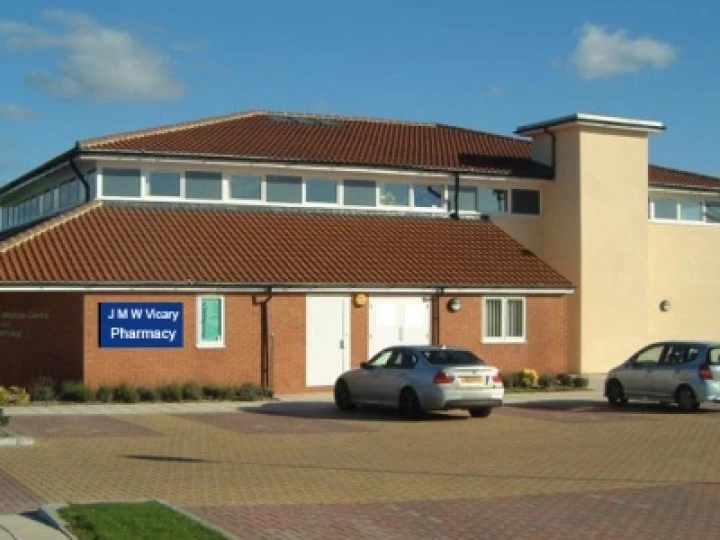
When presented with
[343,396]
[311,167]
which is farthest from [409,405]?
[311,167]

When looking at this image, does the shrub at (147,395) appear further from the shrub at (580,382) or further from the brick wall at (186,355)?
the shrub at (580,382)

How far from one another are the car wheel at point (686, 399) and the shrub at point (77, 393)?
12780 millimetres

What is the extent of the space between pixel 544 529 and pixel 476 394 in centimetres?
1153

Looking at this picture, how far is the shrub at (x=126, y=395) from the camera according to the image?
26.5 meters

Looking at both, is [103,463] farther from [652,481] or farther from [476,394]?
[476,394]

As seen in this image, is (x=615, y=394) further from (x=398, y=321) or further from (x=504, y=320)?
(x=398, y=321)

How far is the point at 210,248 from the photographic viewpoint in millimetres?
29828

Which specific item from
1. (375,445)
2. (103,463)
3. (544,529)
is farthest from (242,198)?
(544,529)

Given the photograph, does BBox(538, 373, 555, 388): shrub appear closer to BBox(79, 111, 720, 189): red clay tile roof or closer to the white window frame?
BBox(79, 111, 720, 189): red clay tile roof

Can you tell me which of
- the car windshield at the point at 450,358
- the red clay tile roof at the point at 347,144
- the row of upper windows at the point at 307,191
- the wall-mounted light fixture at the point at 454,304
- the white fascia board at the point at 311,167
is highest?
the red clay tile roof at the point at 347,144

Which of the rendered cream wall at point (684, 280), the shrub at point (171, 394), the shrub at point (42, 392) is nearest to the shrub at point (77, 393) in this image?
the shrub at point (42, 392)

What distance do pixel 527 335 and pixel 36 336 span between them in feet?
42.6

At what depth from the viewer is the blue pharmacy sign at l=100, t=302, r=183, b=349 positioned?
2728cm

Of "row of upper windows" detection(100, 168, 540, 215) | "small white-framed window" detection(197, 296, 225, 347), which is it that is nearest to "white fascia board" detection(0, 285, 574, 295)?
"small white-framed window" detection(197, 296, 225, 347)
